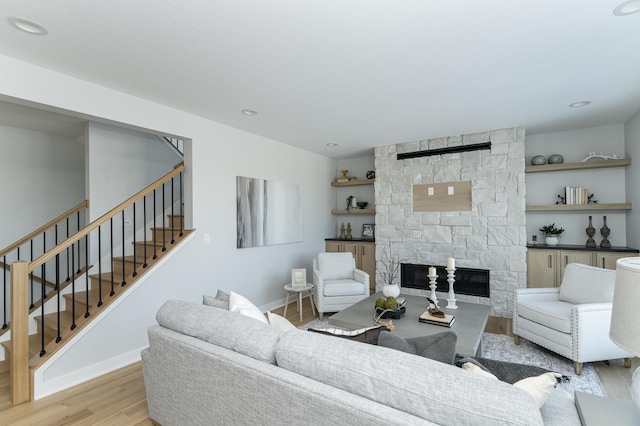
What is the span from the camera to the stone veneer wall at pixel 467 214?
4250mm

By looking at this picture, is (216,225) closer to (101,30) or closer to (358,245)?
(101,30)

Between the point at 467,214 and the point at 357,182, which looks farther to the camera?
the point at 357,182

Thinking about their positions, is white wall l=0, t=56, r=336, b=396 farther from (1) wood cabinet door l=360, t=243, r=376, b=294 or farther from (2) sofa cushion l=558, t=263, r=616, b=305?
(2) sofa cushion l=558, t=263, r=616, b=305

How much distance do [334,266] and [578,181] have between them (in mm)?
3597

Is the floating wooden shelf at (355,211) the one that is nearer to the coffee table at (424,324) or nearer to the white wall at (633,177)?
the coffee table at (424,324)

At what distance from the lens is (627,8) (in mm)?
1767

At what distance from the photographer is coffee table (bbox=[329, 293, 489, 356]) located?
2385mm

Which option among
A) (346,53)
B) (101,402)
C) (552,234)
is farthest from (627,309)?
(552,234)

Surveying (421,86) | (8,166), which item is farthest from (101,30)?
(8,166)

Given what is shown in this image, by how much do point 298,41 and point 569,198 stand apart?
425 centimetres

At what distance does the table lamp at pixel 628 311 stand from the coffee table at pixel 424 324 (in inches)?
53.3

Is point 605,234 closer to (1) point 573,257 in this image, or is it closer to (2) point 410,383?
(1) point 573,257

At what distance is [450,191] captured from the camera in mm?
4703

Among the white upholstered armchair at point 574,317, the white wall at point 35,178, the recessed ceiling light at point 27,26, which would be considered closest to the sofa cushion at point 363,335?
the white upholstered armchair at point 574,317
